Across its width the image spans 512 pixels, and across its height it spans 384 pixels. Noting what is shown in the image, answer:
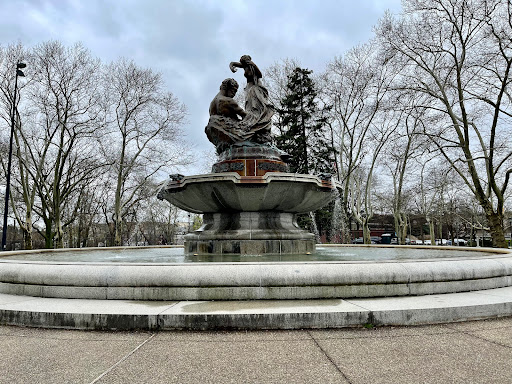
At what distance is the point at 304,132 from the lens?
112 feet

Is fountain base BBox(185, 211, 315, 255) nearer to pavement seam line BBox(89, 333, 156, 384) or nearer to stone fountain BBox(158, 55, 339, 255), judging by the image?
stone fountain BBox(158, 55, 339, 255)

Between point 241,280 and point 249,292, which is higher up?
point 241,280

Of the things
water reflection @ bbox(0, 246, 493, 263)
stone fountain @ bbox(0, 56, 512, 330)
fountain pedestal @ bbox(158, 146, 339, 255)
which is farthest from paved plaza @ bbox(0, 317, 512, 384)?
fountain pedestal @ bbox(158, 146, 339, 255)

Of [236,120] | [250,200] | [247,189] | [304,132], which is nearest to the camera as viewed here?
[247,189]

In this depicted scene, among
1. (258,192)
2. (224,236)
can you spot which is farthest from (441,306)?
(224,236)

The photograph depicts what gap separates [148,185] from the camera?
108 ft

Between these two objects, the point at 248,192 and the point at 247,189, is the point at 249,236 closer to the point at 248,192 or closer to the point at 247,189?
the point at 248,192

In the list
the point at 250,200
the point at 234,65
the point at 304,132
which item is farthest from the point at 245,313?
the point at 304,132

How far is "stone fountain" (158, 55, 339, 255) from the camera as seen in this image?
843 centimetres

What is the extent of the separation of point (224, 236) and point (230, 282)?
427 cm

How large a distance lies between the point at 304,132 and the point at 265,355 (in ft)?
105

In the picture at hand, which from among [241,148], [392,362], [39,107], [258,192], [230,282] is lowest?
[392,362]

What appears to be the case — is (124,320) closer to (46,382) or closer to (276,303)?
(46,382)

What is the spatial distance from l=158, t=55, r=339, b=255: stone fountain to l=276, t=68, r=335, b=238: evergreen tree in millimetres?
22462
